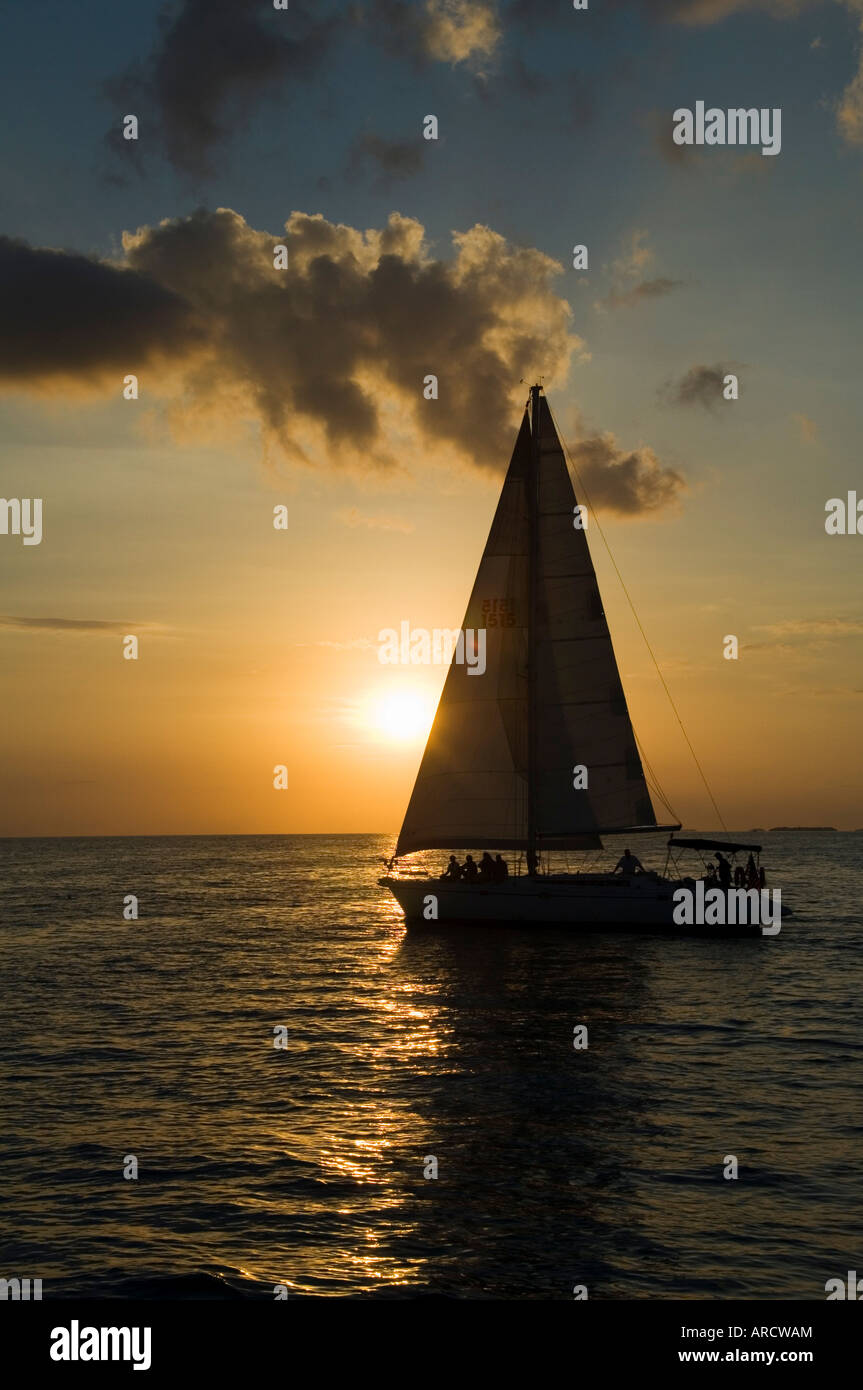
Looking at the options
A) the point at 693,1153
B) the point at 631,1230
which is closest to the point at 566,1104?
the point at 693,1153

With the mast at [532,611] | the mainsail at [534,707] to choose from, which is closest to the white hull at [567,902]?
the mast at [532,611]

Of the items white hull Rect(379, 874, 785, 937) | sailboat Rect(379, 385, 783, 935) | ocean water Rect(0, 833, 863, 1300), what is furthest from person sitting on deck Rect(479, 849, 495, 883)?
ocean water Rect(0, 833, 863, 1300)

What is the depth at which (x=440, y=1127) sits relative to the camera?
20312mm

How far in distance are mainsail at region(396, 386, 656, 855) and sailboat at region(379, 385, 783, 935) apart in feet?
0.15

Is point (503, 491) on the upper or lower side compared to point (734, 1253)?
upper

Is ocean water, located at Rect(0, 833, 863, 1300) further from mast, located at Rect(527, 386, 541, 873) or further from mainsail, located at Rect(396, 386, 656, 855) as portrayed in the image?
mainsail, located at Rect(396, 386, 656, 855)

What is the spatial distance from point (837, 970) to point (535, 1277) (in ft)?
112

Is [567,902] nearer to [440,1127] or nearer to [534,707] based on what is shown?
[534,707]

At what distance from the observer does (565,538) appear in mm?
48469

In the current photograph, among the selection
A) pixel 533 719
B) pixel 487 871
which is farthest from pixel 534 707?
pixel 487 871

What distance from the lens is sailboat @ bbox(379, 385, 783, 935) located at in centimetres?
4784

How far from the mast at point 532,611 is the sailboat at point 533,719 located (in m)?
0.05
